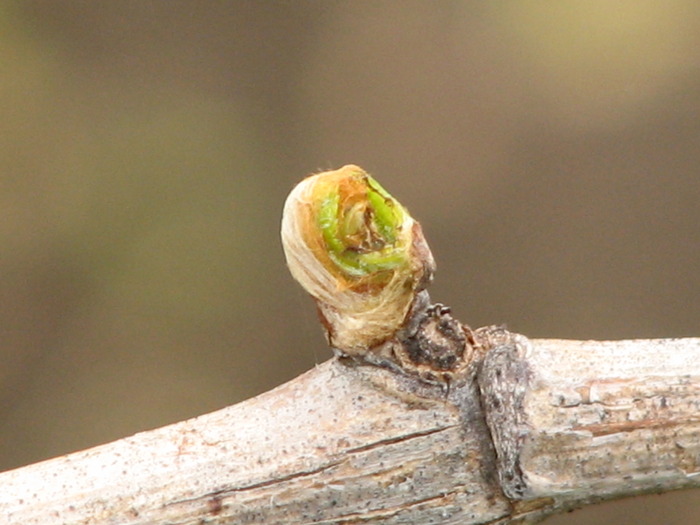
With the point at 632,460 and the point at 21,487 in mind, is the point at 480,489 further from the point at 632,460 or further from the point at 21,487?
the point at 21,487

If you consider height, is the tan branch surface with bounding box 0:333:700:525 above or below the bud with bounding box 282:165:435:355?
below

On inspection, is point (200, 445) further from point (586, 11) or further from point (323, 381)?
point (586, 11)

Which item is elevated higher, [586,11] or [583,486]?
[586,11]

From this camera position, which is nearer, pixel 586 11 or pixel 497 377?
pixel 497 377

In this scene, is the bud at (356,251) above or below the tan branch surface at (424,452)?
above

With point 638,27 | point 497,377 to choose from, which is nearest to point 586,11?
point 638,27

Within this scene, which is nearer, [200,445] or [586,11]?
[200,445]
